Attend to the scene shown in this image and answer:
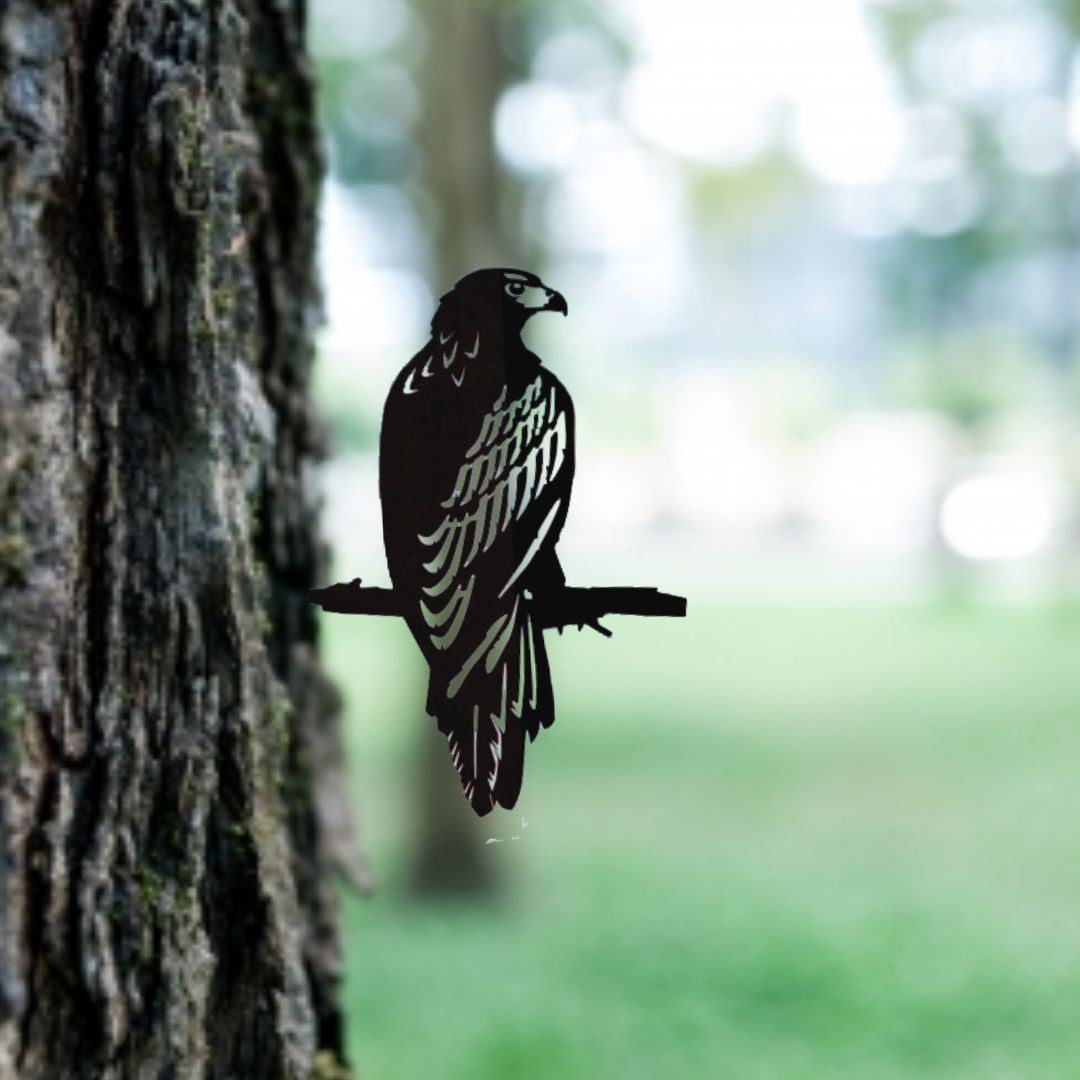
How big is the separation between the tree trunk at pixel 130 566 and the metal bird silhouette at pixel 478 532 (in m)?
0.07

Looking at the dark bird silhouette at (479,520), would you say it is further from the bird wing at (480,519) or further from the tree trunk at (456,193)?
the tree trunk at (456,193)

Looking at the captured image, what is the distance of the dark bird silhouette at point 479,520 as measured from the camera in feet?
2.17

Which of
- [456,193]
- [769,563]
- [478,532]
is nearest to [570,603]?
[478,532]

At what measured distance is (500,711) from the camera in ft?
2.23

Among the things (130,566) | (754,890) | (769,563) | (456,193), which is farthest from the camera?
(769,563)

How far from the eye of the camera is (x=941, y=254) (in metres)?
9.43

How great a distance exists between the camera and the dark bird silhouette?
66cm

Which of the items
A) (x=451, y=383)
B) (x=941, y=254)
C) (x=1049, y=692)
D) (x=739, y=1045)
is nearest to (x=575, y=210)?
(x=1049, y=692)

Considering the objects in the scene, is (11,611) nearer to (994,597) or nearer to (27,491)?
(27,491)

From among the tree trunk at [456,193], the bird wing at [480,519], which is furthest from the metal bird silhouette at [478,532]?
the tree trunk at [456,193]

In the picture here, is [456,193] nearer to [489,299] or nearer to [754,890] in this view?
[754,890]

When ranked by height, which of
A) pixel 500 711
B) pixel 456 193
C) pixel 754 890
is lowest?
pixel 754 890

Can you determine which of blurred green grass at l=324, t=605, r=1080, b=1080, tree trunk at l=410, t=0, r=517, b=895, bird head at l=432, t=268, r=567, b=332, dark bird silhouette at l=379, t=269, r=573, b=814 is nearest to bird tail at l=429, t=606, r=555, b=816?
dark bird silhouette at l=379, t=269, r=573, b=814

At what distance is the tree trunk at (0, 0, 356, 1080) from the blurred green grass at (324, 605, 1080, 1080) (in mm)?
1967
